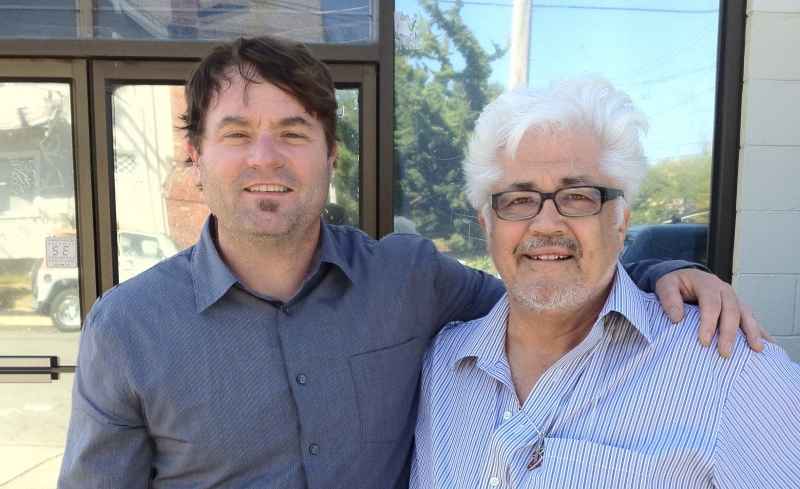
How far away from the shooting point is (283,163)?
5.51 feet

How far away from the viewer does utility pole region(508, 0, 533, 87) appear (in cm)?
318

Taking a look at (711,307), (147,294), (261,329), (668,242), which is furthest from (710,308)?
(668,242)

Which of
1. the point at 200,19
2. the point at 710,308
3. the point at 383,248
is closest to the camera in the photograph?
the point at 710,308

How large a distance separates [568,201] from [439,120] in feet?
5.99

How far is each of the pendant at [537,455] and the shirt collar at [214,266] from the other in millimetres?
709

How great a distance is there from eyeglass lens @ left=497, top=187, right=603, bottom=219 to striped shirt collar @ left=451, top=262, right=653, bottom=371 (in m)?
0.21

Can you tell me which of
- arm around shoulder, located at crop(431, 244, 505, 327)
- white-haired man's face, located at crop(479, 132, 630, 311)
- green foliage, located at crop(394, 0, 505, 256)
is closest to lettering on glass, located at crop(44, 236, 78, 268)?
green foliage, located at crop(394, 0, 505, 256)

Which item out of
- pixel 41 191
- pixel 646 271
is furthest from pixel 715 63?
pixel 41 191

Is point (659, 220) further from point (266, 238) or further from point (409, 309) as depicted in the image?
point (266, 238)

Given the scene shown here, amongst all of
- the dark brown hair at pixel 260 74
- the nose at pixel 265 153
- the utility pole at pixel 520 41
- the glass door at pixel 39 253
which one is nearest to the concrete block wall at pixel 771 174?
the utility pole at pixel 520 41

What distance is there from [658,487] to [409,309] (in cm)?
84

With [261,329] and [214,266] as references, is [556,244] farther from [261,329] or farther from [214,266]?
[214,266]

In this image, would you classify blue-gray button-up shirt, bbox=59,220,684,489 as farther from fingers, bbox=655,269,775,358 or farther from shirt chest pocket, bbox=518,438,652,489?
fingers, bbox=655,269,775,358

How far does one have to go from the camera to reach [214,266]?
1.63m
